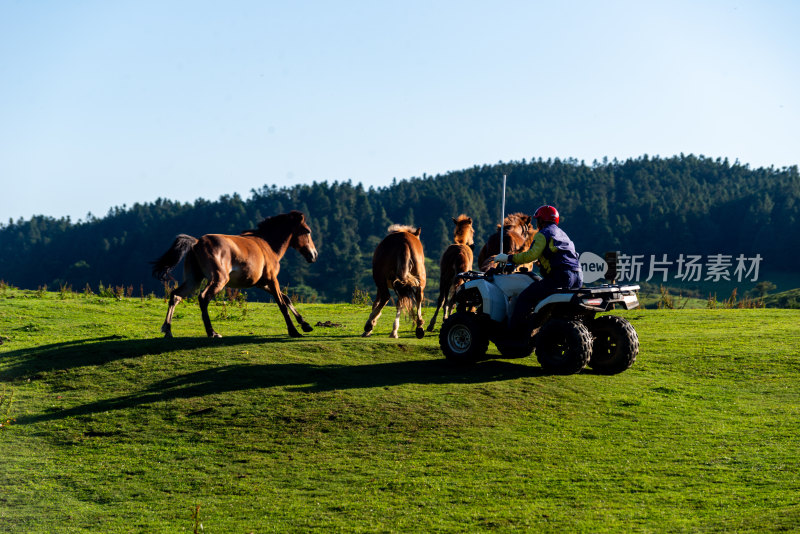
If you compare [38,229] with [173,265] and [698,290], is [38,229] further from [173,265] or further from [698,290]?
[173,265]

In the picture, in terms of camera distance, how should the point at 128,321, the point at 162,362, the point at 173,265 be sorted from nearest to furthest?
the point at 162,362
the point at 173,265
the point at 128,321

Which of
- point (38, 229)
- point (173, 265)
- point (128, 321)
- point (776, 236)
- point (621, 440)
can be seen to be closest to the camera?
point (621, 440)

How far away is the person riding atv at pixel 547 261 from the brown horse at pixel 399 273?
3448mm

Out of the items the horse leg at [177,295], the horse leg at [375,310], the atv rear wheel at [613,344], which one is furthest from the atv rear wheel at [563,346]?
the horse leg at [177,295]

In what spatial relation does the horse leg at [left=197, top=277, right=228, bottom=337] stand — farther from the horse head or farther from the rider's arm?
the horse head

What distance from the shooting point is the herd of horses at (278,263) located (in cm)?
1352

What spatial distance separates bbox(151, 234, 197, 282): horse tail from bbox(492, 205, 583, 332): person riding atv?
5666mm

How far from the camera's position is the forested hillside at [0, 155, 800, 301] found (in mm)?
128750

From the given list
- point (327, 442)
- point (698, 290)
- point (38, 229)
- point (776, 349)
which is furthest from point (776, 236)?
point (38, 229)

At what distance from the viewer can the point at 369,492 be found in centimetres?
752

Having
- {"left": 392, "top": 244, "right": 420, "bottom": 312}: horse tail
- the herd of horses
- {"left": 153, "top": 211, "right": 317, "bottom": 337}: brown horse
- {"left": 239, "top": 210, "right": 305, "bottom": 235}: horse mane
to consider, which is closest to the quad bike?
the herd of horses

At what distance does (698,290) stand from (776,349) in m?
105

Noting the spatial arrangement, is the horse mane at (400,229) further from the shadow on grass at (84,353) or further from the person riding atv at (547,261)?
the person riding atv at (547,261)

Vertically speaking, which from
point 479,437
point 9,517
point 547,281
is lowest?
point 9,517
